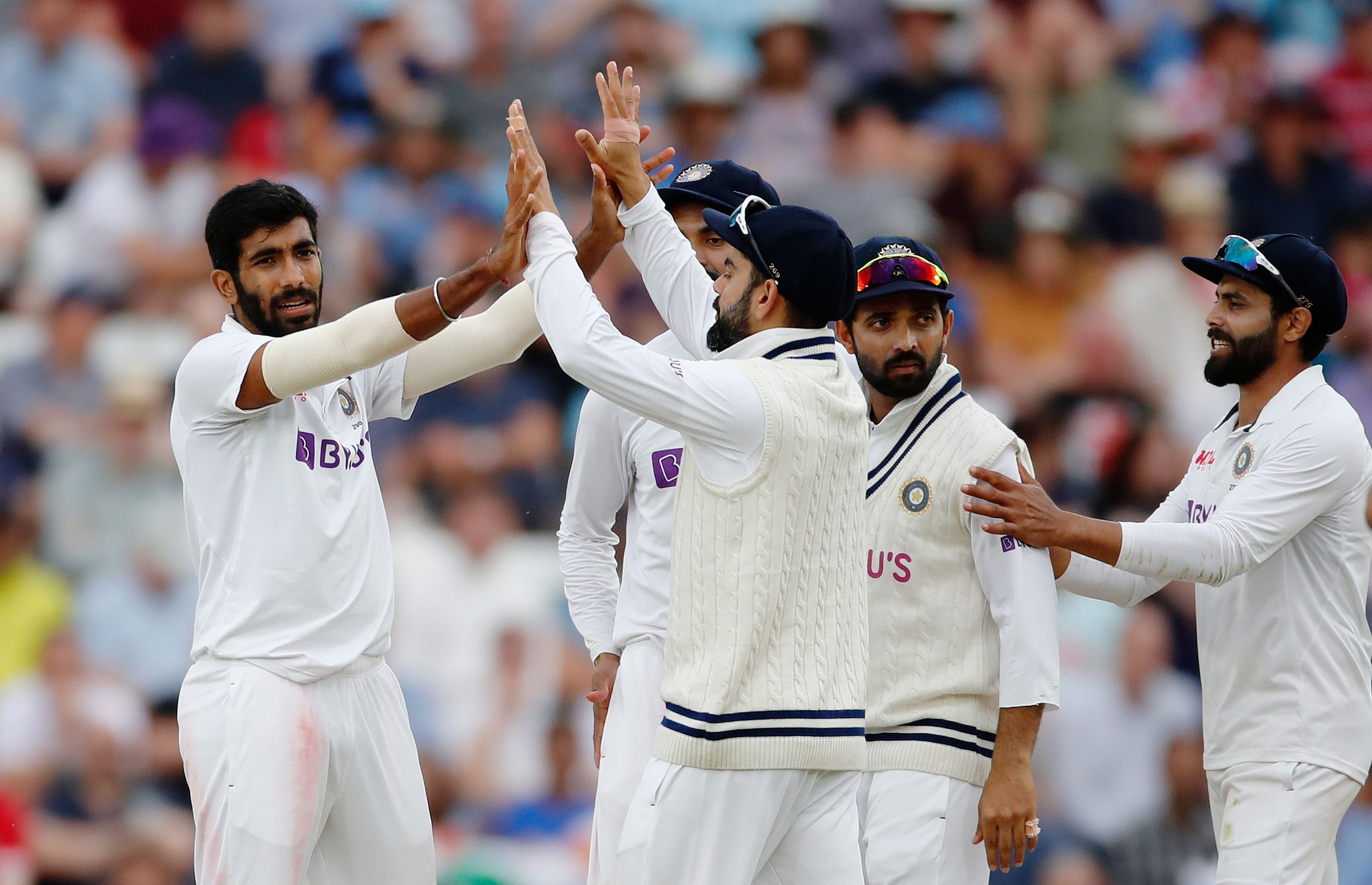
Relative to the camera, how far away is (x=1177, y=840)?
8.16 meters

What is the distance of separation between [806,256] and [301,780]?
1.92 m

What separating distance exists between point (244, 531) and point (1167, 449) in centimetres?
610

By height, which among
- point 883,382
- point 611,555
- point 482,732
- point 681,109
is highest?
point 681,109

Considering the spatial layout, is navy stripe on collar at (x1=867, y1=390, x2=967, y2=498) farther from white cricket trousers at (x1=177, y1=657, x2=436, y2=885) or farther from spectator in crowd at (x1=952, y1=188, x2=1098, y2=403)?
spectator in crowd at (x1=952, y1=188, x2=1098, y2=403)

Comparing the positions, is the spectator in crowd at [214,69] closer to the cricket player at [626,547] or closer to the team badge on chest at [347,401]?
the cricket player at [626,547]

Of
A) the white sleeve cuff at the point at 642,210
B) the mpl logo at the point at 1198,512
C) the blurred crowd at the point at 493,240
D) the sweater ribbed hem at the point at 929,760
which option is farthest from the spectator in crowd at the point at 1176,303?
the white sleeve cuff at the point at 642,210

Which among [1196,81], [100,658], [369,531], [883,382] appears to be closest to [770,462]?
[883,382]

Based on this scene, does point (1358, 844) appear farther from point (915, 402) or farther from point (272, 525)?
point (272, 525)

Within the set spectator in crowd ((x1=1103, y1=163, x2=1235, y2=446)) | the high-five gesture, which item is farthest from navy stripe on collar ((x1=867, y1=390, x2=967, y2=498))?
spectator in crowd ((x1=1103, y1=163, x2=1235, y2=446))

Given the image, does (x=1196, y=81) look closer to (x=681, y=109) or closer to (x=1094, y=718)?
(x=681, y=109)

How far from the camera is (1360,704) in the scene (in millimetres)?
5086

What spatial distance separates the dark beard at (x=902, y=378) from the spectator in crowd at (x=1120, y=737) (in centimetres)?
382

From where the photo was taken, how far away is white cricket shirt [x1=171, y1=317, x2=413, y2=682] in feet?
15.2

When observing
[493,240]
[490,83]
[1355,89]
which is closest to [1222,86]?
[1355,89]
